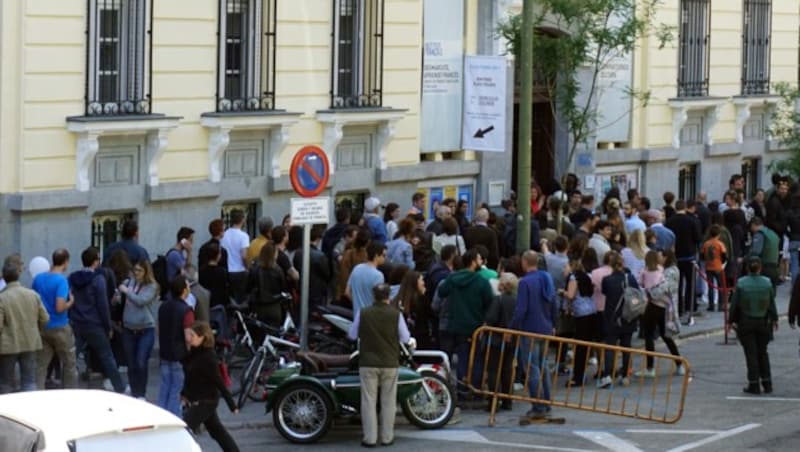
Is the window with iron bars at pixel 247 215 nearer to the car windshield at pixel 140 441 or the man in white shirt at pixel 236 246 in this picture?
the man in white shirt at pixel 236 246

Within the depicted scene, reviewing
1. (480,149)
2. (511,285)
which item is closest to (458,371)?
(511,285)

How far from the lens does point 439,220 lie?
25719mm

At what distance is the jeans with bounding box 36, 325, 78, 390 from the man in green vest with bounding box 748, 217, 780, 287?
11.7m

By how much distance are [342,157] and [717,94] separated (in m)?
10.7

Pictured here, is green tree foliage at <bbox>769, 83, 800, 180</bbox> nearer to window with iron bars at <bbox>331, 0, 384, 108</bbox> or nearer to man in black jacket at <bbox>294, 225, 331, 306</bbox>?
window with iron bars at <bbox>331, 0, 384, 108</bbox>

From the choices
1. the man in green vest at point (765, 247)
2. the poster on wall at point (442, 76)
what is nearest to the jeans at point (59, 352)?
the poster on wall at point (442, 76)

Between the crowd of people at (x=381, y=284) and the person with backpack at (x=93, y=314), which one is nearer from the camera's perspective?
the crowd of people at (x=381, y=284)

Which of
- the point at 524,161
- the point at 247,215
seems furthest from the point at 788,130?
the point at 247,215

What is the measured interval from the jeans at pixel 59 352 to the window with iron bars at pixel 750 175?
19897mm

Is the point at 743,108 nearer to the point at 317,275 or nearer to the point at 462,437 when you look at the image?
the point at 317,275

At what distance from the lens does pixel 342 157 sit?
1080 inches

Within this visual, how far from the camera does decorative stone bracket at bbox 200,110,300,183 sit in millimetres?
24781

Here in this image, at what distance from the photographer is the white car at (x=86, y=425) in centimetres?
1192

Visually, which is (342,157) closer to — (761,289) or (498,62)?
(498,62)
